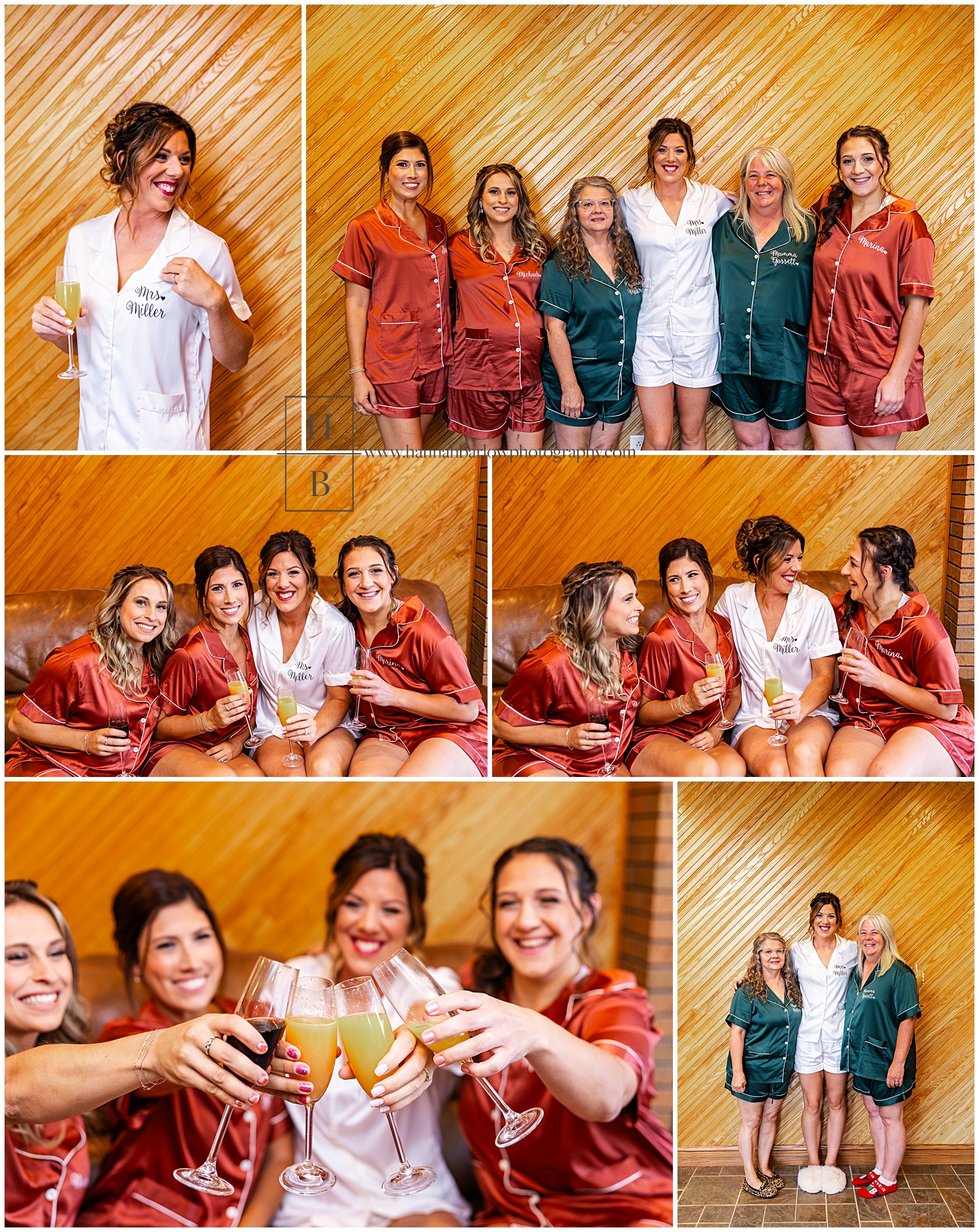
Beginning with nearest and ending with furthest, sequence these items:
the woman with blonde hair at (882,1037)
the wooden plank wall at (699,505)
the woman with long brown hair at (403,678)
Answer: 1. the woman with long brown hair at (403,678)
2. the woman with blonde hair at (882,1037)
3. the wooden plank wall at (699,505)

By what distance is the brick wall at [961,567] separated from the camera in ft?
11.6

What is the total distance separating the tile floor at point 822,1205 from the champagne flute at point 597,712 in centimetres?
129

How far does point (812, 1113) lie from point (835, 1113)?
7cm

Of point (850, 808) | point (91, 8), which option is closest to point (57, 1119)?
point (850, 808)

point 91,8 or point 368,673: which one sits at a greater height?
Result: point 91,8

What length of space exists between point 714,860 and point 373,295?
2.02 meters

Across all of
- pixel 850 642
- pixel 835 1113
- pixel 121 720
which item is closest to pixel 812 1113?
pixel 835 1113

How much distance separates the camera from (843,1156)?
3.52 metres

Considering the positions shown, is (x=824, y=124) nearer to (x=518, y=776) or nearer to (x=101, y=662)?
(x=518, y=776)

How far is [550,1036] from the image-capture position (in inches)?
118

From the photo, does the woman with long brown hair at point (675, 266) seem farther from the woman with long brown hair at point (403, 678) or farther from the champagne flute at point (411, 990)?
the champagne flute at point (411, 990)

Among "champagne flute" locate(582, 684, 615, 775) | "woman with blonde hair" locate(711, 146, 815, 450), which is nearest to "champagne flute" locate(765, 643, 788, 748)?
"champagne flute" locate(582, 684, 615, 775)

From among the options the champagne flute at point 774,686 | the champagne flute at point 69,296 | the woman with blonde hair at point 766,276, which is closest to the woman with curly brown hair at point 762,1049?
the champagne flute at point 774,686

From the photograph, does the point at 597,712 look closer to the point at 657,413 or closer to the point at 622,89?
the point at 657,413
